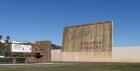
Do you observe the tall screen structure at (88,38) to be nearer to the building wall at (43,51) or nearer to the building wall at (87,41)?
the building wall at (87,41)

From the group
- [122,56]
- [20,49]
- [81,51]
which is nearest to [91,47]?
[81,51]

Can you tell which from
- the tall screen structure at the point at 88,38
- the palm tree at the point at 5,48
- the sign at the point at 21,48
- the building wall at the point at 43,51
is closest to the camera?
the sign at the point at 21,48

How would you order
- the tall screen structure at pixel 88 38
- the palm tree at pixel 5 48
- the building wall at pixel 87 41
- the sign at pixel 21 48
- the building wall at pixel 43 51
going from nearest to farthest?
the sign at pixel 21 48 < the palm tree at pixel 5 48 < the building wall at pixel 43 51 < the building wall at pixel 87 41 < the tall screen structure at pixel 88 38

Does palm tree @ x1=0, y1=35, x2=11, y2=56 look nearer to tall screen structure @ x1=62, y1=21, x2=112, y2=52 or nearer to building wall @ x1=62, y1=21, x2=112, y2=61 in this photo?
building wall @ x1=62, y1=21, x2=112, y2=61

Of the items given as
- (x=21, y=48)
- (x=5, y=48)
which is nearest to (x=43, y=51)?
(x=21, y=48)

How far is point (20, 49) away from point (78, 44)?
32865 mm

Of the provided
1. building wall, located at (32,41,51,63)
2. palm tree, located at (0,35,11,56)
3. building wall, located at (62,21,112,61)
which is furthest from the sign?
building wall, located at (62,21,112,61)

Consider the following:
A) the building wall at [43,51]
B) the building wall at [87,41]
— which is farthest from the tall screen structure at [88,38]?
the building wall at [43,51]

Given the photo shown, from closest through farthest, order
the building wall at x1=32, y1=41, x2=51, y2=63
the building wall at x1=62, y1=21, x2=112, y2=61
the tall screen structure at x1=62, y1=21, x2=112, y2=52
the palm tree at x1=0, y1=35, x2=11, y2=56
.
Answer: the palm tree at x1=0, y1=35, x2=11, y2=56
the building wall at x1=32, y1=41, x2=51, y2=63
the building wall at x1=62, y1=21, x2=112, y2=61
the tall screen structure at x1=62, y1=21, x2=112, y2=52

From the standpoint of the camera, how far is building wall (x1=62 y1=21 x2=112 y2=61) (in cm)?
11109

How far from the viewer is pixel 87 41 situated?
11875cm

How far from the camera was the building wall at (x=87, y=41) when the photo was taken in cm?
11109

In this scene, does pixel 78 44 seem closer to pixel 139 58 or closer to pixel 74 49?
pixel 74 49

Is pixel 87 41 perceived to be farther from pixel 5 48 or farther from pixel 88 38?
pixel 5 48
